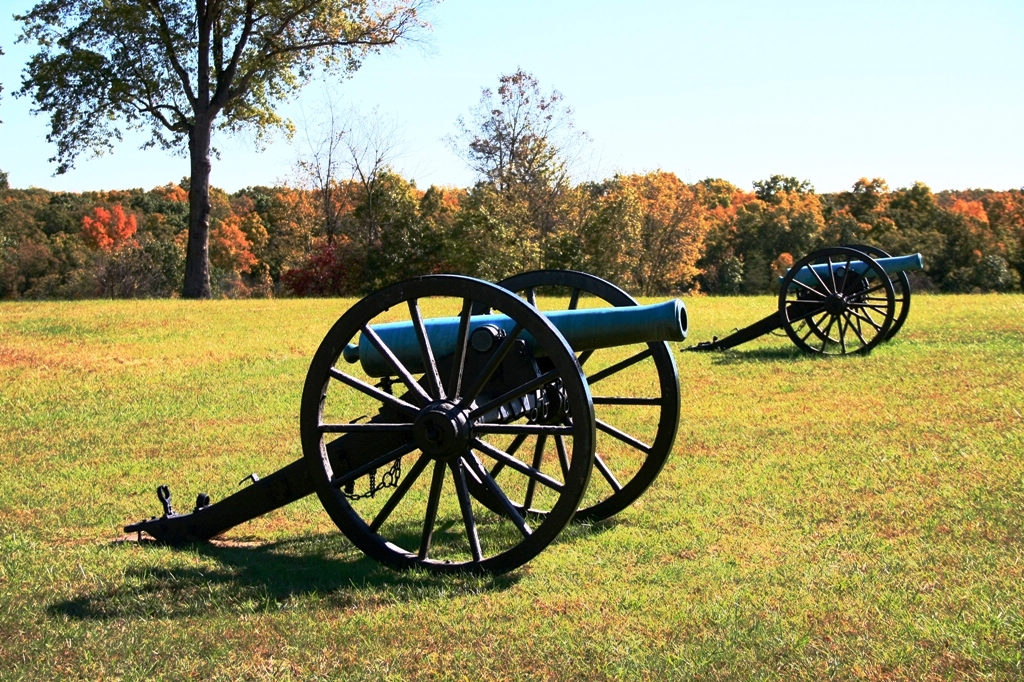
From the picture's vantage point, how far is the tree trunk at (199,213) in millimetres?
29078

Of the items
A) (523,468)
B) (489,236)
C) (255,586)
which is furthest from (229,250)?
(523,468)

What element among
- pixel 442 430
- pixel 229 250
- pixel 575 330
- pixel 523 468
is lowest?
pixel 523 468

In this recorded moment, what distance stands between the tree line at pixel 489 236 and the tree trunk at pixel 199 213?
9.62 m

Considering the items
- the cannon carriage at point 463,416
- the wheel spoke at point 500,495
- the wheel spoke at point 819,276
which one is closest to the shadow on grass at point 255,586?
the cannon carriage at point 463,416

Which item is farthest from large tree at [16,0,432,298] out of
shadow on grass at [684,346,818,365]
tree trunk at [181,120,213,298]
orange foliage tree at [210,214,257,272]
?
orange foliage tree at [210,214,257,272]

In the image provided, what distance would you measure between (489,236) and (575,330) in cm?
3771

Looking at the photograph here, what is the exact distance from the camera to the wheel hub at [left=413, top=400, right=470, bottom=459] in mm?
5801

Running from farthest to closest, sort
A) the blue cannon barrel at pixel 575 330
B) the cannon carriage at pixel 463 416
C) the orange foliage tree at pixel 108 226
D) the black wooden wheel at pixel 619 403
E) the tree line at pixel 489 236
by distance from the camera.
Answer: the orange foliage tree at pixel 108 226
the tree line at pixel 489 236
the black wooden wheel at pixel 619 403
the blue cannon barrel at pixel 575 330
the cannon carriage at pixel 463 416

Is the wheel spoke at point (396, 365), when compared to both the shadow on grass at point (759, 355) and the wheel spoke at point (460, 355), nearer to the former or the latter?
the wheel spoke at point (460, 355)

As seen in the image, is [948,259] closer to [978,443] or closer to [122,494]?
[978,443]

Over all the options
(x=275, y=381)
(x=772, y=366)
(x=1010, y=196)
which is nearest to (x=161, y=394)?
(x=275, y=381)

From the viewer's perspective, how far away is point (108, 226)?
213 feet

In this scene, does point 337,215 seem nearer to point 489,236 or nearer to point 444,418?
point 489,236

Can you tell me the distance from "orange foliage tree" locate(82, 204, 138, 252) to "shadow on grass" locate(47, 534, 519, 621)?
57714 millimetres
